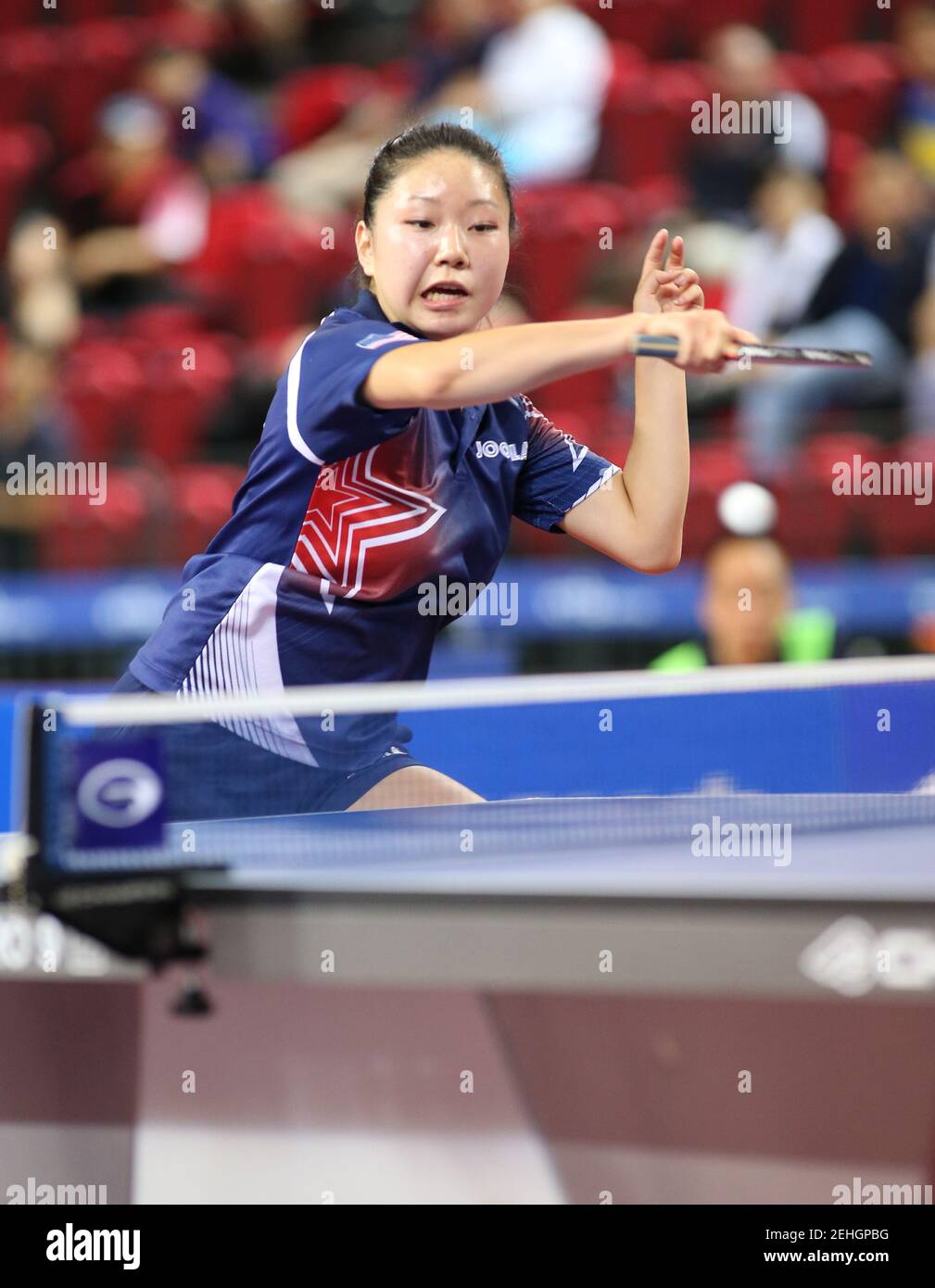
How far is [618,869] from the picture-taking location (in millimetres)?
2537

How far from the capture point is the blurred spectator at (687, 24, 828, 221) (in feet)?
23.7

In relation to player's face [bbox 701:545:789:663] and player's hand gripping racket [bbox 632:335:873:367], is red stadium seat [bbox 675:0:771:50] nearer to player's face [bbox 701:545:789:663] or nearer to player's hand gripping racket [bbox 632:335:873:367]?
player's face [bbox 701:545:789:663]

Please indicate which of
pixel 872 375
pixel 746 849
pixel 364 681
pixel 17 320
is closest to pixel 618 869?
pixel 746 849

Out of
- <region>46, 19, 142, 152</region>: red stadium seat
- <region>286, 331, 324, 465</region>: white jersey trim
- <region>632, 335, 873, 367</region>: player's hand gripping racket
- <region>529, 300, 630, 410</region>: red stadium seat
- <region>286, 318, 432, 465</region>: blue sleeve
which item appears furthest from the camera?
<region>46, 19, 142, 152</region>: red stadium seat

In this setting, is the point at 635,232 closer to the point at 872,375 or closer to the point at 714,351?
the point at 872,375

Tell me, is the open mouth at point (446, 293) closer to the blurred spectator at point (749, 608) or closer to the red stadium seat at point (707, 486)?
the blurred spectator at point (749, 608)

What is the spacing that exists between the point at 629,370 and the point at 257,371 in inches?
59.9

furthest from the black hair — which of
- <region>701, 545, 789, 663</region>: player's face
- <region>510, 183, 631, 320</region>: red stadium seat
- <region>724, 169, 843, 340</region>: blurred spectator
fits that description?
<region>510, 183, 631, 320</region>: red stadium seat

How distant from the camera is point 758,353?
7.11 ft

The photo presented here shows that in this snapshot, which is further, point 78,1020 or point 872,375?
point 872,375

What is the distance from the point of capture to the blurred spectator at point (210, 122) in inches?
345

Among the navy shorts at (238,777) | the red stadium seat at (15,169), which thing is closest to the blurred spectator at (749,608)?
the navy shorts at (238,777)
